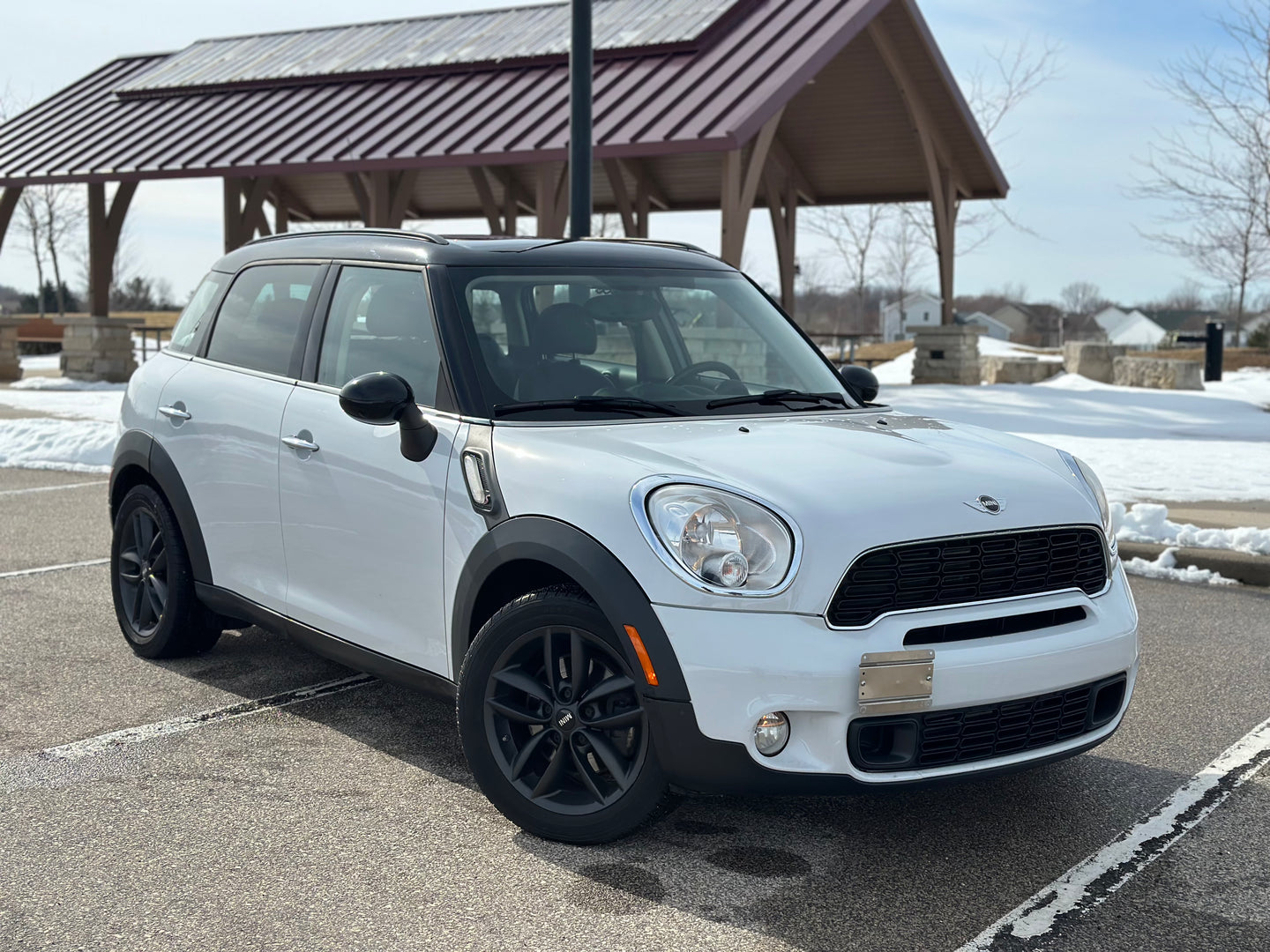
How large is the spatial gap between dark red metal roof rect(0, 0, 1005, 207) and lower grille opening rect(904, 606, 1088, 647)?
12.2 meters

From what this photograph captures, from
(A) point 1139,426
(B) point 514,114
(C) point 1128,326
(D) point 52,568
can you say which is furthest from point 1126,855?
(C) point 1128,326

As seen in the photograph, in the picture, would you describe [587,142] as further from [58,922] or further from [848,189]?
[848,189]

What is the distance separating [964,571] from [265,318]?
2999mm

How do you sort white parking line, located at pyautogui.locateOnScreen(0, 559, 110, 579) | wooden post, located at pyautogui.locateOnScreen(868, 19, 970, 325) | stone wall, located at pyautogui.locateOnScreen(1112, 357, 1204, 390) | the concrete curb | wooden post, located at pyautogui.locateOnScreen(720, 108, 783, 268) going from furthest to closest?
stone wall, located at pyautogui.locateOnScreen(1112, 357, 1204, 390) → wooden post, located at pyautogui.locateOnScreen(868, 19, 970, 325) → wooden post, located at pyautogui.locateOnScreen(720, 108, 783, 268) → the concrete curb → white parking line, located at pyautogui.locateOnScreen(0, 559, 110, 579)

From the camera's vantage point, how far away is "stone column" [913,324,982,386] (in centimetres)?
2312

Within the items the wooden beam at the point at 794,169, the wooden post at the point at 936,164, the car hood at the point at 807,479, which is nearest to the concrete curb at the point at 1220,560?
the car hood at the point at 807,479

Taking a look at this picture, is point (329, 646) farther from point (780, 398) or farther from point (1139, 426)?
point (1139, 426)

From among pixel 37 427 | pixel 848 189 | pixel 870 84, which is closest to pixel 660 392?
pixel 37 427

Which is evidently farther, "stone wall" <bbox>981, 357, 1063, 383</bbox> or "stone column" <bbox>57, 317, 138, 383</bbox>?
"stone wall" <bbox>981, 357, 1063, 383</bbox>

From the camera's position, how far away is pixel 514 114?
18141mm

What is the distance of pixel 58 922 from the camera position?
3.19 metres

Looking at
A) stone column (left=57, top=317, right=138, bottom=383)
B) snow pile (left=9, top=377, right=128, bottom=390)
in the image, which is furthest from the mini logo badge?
stone column (left=57, top=317, right=138, bottom=383)

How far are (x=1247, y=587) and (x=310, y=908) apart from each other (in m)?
6.20

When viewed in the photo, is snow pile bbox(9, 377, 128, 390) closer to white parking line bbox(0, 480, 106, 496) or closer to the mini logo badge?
white parking line bbox(0, 480, 106, 496)
